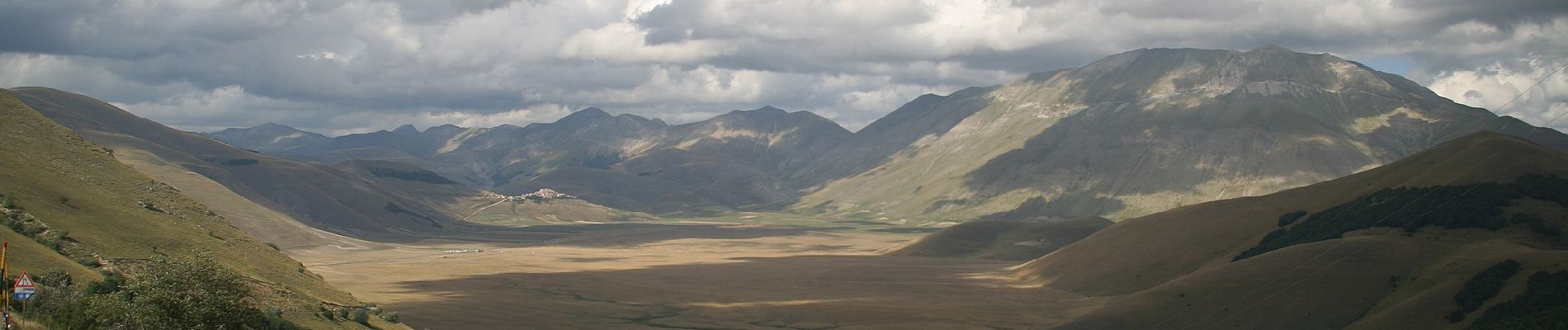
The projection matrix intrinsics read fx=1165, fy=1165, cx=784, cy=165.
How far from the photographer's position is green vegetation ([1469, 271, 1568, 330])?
71.4 meters

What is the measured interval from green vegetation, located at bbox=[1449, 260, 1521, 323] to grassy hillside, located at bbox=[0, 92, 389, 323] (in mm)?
77294

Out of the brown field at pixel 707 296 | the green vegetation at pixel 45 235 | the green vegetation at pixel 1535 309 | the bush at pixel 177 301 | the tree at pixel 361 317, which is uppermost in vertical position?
the green vegetation at pixel 45 235

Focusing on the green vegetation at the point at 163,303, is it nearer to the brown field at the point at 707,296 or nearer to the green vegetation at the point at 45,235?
the green vegetation at the point at 45,235

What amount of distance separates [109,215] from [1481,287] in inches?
3820

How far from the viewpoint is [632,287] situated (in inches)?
6344

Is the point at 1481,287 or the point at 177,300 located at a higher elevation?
the point at 177,300

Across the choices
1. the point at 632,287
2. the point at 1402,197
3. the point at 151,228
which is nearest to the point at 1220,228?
the point at 1402,197

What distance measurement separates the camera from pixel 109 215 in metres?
82.9

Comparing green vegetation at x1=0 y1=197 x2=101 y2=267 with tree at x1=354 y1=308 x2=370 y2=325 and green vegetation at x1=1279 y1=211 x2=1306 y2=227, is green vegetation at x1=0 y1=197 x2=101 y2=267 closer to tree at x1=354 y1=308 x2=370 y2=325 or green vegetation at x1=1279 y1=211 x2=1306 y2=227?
tree at x1=354 y1=308 x2=370 y2=325

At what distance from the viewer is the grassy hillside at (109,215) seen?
74.3 meters

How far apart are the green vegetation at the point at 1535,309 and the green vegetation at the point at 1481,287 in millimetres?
1965

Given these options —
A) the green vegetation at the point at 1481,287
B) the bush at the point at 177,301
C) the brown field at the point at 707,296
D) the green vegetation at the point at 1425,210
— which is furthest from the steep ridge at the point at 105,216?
the green vegetation at the point at 1425,210

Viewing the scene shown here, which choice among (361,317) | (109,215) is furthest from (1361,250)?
(109,215)

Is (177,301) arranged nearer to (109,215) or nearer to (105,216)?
(105,216)
